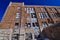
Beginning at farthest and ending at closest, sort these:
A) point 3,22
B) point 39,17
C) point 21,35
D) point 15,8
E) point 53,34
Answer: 1. point 15,8
2. point 39,17
3. point 3,22
4. point 21,35
5. point 53,34

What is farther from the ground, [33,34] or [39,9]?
[39,9]

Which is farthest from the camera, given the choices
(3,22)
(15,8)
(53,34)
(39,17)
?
(15,8)

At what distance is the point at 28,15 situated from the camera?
93.5 feet

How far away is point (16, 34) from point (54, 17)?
1052 centimetres

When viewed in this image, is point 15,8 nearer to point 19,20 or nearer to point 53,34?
point 19,20

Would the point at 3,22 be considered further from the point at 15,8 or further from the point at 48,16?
the point at 48,16

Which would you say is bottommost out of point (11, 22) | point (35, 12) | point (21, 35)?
point (21, 35)

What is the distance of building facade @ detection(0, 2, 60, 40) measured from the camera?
73.7ft

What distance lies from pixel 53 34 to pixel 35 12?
16.2 m

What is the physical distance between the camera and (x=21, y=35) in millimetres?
22047

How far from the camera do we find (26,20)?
2670 centimetres

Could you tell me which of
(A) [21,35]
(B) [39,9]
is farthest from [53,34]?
(B) [39,9]

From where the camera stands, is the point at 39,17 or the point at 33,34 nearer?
the point at 33,34

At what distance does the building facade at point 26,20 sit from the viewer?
22.5m
